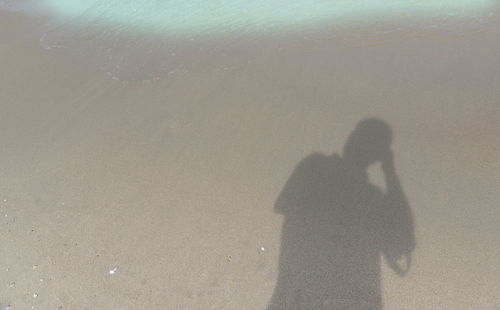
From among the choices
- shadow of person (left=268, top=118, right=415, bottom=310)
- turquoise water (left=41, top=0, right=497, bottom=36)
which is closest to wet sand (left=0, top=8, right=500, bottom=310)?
shadow of person (left=268, top=118, right=415, bottom=310)

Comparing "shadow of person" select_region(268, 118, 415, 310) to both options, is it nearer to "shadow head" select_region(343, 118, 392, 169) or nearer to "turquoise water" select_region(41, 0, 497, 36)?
"shadow head" select_region(343, 118, 392, 169)

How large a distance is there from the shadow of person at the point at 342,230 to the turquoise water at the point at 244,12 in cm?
244

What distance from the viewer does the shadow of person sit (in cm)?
252

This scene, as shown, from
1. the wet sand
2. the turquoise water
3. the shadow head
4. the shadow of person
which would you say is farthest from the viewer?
the turquoise water

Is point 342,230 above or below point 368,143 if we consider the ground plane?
below

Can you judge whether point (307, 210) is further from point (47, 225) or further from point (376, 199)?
point (47, 225)

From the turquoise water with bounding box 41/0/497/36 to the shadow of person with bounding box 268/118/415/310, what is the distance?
2.44 metres

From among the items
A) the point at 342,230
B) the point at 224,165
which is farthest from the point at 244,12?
the point at 342,230

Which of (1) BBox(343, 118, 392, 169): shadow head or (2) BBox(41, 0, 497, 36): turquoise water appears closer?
(1) BBox(343, 118, 392, 169): shadow head

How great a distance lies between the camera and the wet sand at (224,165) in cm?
264

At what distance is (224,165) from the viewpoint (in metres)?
3.41

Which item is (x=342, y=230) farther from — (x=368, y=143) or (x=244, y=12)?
(x=244, y=12)

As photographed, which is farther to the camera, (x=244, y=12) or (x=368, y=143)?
(x=244, y=12)

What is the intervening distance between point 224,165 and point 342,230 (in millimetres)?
1247
